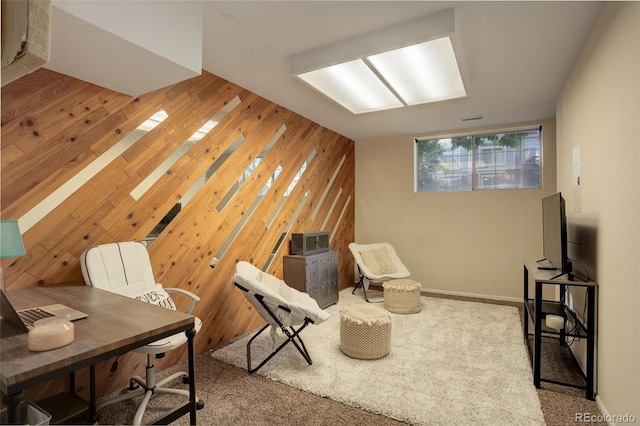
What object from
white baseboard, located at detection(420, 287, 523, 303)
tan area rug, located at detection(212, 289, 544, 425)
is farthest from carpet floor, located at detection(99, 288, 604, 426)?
white baseboard, located at detection(420, 287, 523, 303)

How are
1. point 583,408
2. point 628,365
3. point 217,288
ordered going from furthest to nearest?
point 217,288, point 583,408, point 628,365

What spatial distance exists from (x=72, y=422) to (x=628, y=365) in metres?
2.99

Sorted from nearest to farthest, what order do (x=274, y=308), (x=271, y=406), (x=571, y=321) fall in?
(x=271, y=406), (x=274, y=308), (x=571, y=321)

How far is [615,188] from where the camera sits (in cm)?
197

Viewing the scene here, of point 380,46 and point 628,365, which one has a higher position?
Result: point 380,46

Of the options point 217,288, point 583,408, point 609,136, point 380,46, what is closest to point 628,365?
point 583,408

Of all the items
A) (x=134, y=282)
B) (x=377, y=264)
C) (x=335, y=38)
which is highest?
(x=335, y=38)

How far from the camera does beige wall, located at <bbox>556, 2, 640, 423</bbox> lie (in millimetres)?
1700

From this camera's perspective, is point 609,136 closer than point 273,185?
Yes

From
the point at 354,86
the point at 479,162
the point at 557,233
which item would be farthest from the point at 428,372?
the point at 479,162

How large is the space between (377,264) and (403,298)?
0.93 metres

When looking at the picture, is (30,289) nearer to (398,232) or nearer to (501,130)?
(398,232)

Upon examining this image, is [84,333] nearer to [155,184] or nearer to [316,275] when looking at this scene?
[155,184]

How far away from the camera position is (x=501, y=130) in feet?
16.1
